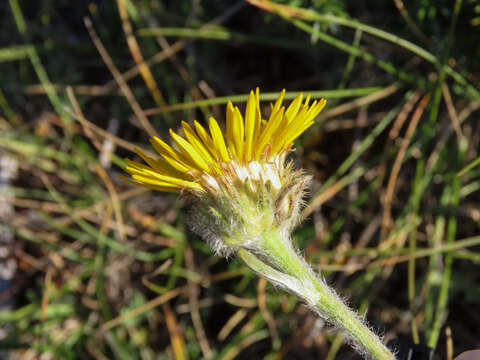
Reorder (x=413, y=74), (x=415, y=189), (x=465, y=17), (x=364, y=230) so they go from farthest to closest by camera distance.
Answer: (x=364, y=230), (x=413, y=74), (x=415, y=189), (x=465, y=17)

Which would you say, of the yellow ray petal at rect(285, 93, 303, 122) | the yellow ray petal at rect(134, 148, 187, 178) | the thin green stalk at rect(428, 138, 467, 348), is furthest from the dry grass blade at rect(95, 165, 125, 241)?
the thin green stalk at rect(428, 138, 467, 348)

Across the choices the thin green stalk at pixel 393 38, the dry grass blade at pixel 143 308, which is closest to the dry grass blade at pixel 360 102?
the thin green stalk at pixel 393 38

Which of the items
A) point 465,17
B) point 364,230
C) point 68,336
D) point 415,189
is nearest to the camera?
point 465,17

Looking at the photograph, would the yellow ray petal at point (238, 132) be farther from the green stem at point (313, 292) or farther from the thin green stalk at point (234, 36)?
the thin green stalk at point (234, 36)

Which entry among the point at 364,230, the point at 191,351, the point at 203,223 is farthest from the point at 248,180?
the point at 191,351

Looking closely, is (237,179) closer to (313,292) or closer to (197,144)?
(197,144)

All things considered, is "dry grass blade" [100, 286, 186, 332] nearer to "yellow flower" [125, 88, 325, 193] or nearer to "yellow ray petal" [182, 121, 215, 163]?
"yellow flower" [125, 88, 325, 193]

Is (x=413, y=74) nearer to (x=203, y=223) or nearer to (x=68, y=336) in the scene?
(x=203, y=223)

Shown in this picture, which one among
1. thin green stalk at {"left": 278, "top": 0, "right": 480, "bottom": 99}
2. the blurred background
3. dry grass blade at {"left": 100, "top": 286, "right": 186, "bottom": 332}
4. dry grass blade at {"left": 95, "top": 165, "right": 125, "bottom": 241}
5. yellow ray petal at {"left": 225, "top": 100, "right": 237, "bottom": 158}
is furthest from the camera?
dry grass blade at {"left": 95, "top": 165, "right": 125, "bottom": 241}
